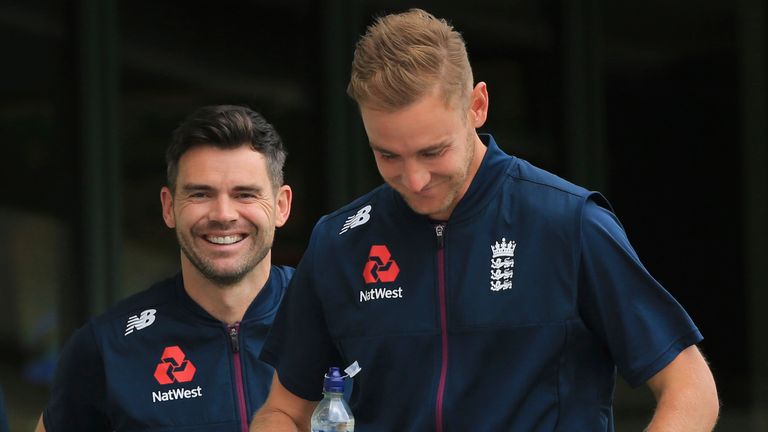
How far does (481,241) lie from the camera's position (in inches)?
121

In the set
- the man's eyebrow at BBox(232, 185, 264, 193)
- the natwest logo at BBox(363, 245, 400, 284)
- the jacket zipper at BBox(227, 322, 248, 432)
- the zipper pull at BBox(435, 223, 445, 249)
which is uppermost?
the man's eyebrow at BBox(232, 185, 264, 193)

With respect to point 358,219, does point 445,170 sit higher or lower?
higher

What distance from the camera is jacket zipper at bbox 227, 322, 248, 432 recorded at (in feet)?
13.0

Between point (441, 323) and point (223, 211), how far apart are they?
111cm

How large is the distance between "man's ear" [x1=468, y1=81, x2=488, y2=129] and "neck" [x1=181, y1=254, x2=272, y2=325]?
4.11 ft

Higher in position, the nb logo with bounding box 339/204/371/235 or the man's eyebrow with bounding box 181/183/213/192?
the man's eyebrow with bounding box 181/183/213/192

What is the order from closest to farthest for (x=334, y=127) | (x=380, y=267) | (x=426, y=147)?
(x=426, y=147) < (x=380, y=267) < (x=334, y=127)

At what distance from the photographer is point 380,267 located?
124 inches

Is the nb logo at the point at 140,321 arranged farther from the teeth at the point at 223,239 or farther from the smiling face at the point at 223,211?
the teeth at the point at 223,239

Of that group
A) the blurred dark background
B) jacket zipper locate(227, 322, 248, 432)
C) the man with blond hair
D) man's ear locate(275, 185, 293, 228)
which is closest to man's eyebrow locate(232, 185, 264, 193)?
man's ear locate(275, 185, 293, 228)

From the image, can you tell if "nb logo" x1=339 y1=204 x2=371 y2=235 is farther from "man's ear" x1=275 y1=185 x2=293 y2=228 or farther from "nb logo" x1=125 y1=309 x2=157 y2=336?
"nb logo" x1=125 y1=309 x2=157 y2=336

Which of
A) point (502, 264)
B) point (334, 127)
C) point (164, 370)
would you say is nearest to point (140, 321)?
point (164, 370)

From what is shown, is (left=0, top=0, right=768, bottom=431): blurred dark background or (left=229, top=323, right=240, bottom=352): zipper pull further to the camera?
(left=0, top=0, right=768, bottom=431): blurred dark background

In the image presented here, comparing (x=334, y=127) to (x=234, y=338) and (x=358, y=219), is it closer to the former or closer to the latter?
(x=234, y=338)
